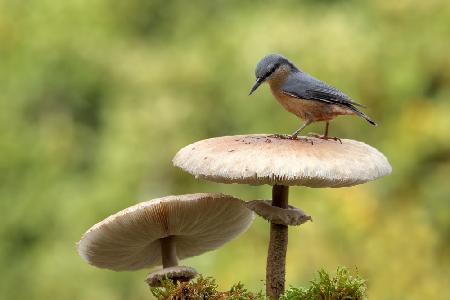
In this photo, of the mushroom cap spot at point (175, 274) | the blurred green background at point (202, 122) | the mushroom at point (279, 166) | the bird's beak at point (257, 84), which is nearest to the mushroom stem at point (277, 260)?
the mushroom at point (279, 166)

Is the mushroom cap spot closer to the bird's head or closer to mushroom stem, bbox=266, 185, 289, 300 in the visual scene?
mushroom stem, bbox=266, 185, 289, 300

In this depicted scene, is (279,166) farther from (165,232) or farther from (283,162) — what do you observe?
(165,232)

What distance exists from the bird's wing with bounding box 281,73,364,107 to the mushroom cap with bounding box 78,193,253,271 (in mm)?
376

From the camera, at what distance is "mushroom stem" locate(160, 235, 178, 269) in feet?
7.77

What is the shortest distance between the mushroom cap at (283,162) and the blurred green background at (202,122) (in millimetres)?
5025

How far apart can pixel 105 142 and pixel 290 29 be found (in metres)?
3.79

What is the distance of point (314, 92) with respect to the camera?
224cm

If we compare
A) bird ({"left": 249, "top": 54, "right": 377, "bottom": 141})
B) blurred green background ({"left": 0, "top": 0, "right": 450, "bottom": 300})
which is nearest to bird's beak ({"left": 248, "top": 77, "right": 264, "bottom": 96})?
bird ({"left": 249, "top": 54, "right": 377, "bottom": 141})

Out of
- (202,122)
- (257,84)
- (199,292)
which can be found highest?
(202,122)

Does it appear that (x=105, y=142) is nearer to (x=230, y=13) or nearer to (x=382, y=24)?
(x=230, y=13)

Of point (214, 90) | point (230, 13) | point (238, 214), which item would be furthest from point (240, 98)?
point (238, 214)

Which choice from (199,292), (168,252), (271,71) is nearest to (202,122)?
(168,252)

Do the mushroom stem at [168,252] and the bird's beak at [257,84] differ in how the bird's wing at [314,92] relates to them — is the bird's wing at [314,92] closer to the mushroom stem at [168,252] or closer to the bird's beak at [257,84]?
the bird's beak at [257,84]

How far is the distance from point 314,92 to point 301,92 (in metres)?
0.04
